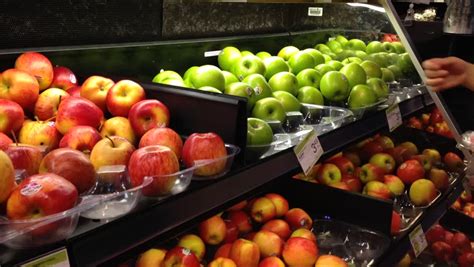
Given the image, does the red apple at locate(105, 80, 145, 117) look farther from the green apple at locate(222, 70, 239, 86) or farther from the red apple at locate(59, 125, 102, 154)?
the green apple at locate(222, 70, 239, 86)

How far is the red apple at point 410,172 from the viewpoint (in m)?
2.20

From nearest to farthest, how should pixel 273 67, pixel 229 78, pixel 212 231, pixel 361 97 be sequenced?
pixel 212 231, pixel 229 78, pixel 361 97, pixel 273 67

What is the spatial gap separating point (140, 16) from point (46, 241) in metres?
1.25

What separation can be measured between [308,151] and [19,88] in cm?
83

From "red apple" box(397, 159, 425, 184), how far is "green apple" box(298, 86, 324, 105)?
1.98 feet

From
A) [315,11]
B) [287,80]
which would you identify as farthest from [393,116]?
[315,11]

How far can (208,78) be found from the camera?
168cm

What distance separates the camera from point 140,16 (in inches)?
73.0

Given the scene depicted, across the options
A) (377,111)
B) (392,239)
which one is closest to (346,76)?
(377,111)

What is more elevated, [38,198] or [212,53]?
[212,53]

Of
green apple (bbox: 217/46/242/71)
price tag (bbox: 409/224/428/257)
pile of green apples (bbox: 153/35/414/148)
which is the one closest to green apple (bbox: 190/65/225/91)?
pile of green apples (bbox: 153/35/414/148)

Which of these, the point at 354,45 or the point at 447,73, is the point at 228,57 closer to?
the point at 447,73

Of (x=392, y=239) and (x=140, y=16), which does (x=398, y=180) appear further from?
(x=140, y=16)

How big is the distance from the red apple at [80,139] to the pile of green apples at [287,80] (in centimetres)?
47
